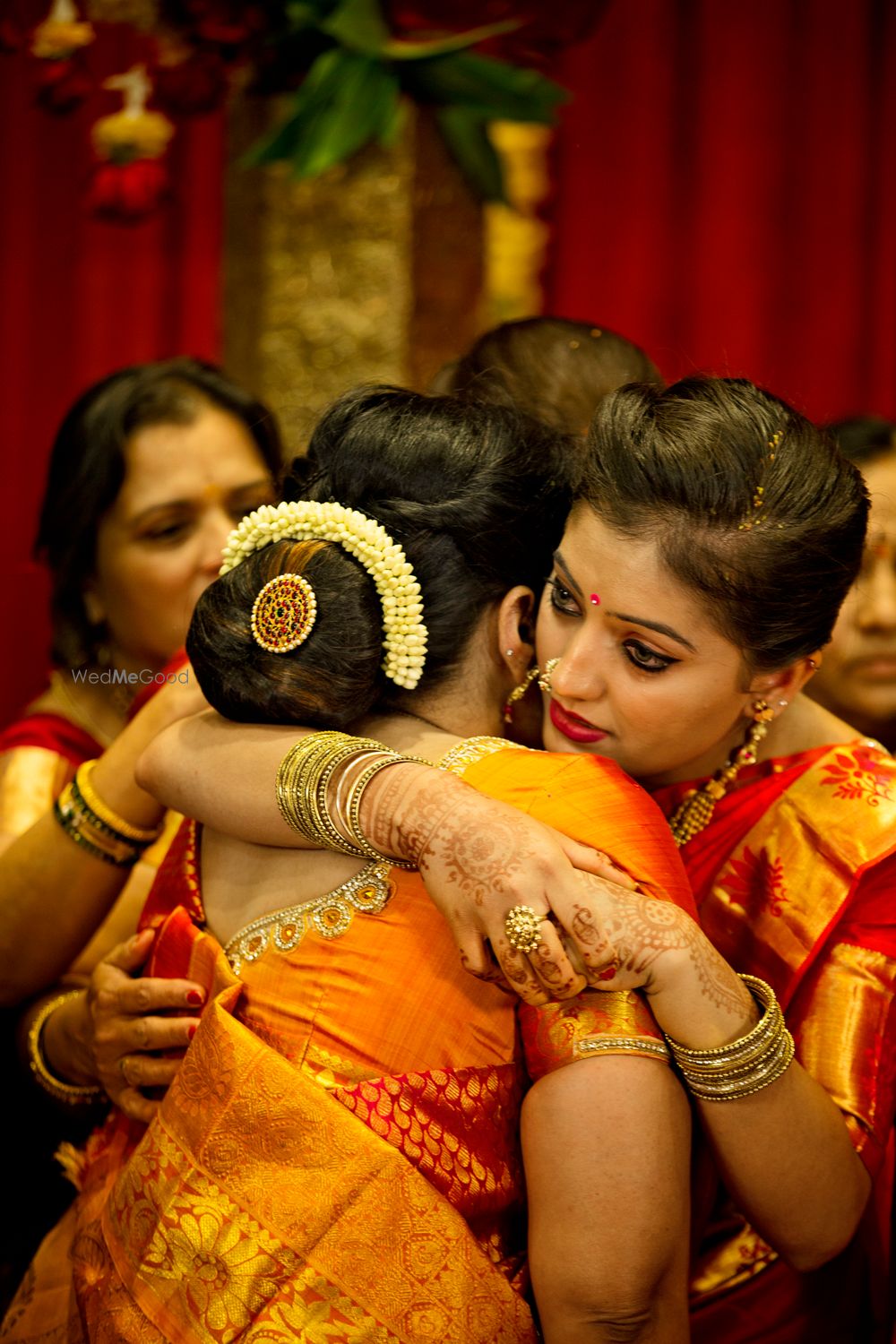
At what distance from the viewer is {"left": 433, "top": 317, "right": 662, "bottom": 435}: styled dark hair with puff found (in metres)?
1.89

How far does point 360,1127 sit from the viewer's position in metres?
1.17

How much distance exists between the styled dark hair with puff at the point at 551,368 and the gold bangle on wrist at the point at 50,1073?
1.07m

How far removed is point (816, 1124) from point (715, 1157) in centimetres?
11

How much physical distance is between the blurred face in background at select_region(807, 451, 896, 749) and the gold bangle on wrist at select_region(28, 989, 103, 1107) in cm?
168

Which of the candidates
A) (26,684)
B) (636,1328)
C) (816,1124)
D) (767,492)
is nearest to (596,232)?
(26,684)

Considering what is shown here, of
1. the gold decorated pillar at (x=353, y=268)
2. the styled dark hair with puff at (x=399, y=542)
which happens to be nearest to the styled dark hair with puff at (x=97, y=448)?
the gold decorated pillar at (x=353, y=268)

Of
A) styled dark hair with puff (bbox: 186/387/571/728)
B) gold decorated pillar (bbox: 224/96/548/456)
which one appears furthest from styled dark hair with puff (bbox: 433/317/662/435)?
gold decorated pillar (bbox: 224/96/548/456)

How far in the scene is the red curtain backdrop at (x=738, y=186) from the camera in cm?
321

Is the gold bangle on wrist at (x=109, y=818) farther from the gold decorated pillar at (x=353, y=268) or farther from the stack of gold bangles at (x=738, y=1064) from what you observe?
the gold decorated pillar at (x=353, y=268)

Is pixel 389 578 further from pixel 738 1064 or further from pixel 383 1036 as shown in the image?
pixel 738 1064

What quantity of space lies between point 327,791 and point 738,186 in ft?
8.30

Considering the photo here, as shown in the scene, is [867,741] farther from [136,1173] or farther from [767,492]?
[136,1173]

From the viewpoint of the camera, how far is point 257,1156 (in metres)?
1.21

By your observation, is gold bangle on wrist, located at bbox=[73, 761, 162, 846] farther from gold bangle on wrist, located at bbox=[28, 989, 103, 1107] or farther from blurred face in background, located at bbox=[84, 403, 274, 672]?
blurred face in background, located at bbox=[84, 403, 274, 672]
